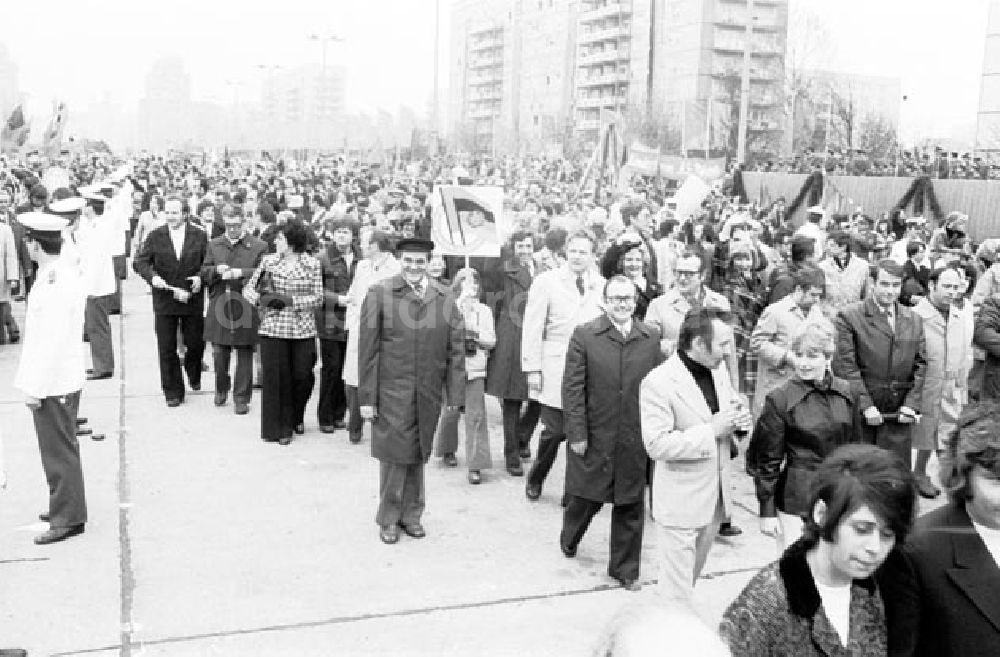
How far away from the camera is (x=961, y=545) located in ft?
9.07

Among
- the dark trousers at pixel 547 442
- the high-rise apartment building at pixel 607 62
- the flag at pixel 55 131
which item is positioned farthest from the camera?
the high-rise apartment building at pixel 607 62

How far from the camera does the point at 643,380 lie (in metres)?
5.08

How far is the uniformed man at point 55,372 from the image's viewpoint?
6.15m

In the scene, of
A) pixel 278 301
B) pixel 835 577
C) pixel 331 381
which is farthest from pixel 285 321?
pixel 835 577

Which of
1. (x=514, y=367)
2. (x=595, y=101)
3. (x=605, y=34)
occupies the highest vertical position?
(x=605, y=34)

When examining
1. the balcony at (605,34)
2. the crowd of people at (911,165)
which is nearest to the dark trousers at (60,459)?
the crowd of people at (911,165)

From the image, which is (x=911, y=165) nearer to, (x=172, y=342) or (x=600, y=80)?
(x=172, y=342)

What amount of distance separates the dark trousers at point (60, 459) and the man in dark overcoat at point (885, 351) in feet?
15.6

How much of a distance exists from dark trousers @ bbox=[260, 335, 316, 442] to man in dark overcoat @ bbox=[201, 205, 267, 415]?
844mm

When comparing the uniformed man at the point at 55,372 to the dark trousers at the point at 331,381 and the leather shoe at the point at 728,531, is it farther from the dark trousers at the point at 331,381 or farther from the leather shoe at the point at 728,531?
the leather shoe at the point at 728,531

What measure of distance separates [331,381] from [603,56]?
3727 inches

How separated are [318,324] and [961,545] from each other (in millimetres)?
6871

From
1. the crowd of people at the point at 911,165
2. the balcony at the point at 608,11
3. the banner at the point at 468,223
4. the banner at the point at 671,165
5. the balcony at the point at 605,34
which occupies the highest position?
the balcony at the point at 608,11

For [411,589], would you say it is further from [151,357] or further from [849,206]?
[849,206]
